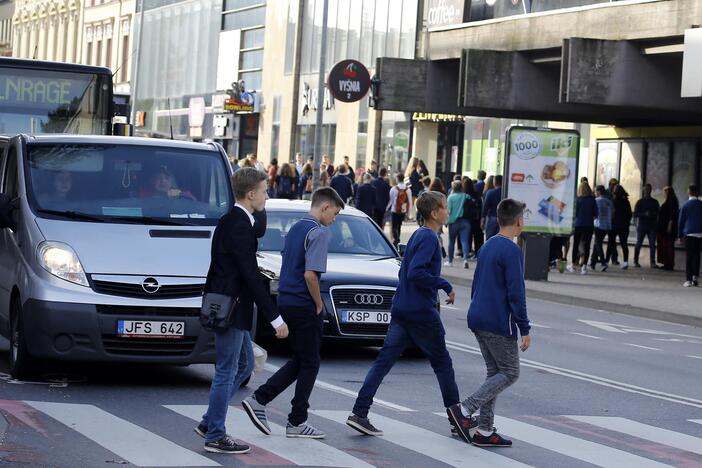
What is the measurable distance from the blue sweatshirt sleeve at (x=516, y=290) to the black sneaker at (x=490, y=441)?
2.23ft

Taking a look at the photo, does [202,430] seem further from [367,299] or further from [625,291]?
[625,291]

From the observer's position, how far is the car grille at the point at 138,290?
11125mm

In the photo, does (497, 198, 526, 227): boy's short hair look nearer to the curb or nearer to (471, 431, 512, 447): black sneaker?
(471, 431, 512, 447): black sneaker

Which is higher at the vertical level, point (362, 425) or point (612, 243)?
point (612, 243)

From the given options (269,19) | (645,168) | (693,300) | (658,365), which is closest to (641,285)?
(693,300)

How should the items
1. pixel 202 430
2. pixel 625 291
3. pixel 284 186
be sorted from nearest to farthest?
pixel 202 430 → pixel 625 291 → pixel 284 186

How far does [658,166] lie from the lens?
34.1 meters

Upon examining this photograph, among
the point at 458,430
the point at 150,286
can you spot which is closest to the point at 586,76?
the point at 150,286

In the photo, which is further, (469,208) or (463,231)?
(463,231)

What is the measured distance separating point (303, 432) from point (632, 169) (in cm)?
2632

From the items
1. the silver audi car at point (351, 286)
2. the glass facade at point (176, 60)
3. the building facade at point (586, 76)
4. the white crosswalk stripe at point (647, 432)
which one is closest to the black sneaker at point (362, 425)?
the white crosswalk stripe at point (647, 432)

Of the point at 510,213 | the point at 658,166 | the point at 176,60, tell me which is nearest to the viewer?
the point at 510,213

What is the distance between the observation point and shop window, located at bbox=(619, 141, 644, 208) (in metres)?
34.7

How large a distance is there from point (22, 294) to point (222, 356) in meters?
2.84
